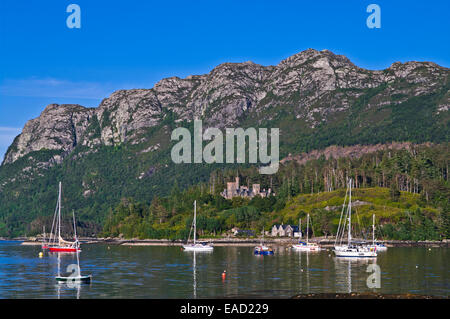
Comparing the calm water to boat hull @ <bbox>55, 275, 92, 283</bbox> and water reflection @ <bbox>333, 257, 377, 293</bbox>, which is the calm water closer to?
water reflection @ <bbox>333, 257, 377, 293</bbox>

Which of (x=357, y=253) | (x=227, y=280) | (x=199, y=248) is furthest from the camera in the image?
(x=199, y=248)

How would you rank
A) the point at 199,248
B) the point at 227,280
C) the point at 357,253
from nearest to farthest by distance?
1. the point at 227,280
2. the point at 357,253
3. the point at 199,248

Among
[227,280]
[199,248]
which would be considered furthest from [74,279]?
[199,248]

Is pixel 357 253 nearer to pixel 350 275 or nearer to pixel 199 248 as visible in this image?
pixel 350 275

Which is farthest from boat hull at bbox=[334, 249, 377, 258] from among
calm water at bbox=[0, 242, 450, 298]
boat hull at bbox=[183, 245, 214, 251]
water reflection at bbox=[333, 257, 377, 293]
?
boat hull at bbox=[183, 245, 214, 251]

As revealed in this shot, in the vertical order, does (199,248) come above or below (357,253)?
below

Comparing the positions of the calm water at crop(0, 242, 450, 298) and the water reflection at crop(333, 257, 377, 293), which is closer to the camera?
the calm water at crop(0, 242, 450, 298)

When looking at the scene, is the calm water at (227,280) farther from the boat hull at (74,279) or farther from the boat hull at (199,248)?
the boat hull at (199,248)
